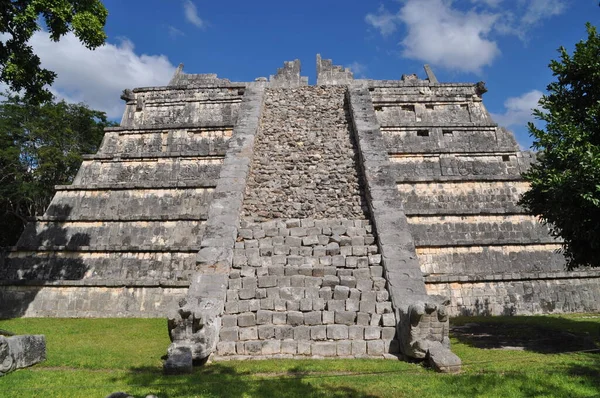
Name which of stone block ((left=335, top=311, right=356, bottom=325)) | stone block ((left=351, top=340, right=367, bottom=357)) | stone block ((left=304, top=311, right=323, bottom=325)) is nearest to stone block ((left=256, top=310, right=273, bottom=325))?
stone block ((left=304, top=311, right=323, bottom=325))

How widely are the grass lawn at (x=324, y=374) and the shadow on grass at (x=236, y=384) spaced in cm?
1

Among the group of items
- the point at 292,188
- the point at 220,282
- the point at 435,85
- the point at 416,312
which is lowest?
the point at 416,312

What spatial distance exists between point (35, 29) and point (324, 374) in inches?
Result: 401

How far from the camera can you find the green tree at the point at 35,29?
30.7 ft

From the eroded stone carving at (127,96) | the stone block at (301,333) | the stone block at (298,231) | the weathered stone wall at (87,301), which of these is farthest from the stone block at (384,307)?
the eroded stone carving at (127,96)

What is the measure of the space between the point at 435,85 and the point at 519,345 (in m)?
12.9

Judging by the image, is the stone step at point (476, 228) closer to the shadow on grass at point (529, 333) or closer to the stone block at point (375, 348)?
the shadow on grass at point (529, 333)

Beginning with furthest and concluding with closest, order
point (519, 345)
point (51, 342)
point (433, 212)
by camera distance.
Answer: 1. point (433, 212)
2. point (51, 342)
3. point (519, 345)

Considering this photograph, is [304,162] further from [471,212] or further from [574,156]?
[574,156]

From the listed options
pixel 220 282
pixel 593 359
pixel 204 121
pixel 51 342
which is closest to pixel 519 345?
pixel 593 359

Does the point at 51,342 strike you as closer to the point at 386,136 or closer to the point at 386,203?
the point at 386,203

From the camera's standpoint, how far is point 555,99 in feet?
26.7

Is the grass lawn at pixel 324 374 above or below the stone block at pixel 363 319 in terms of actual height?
below

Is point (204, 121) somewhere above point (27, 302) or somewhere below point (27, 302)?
above
